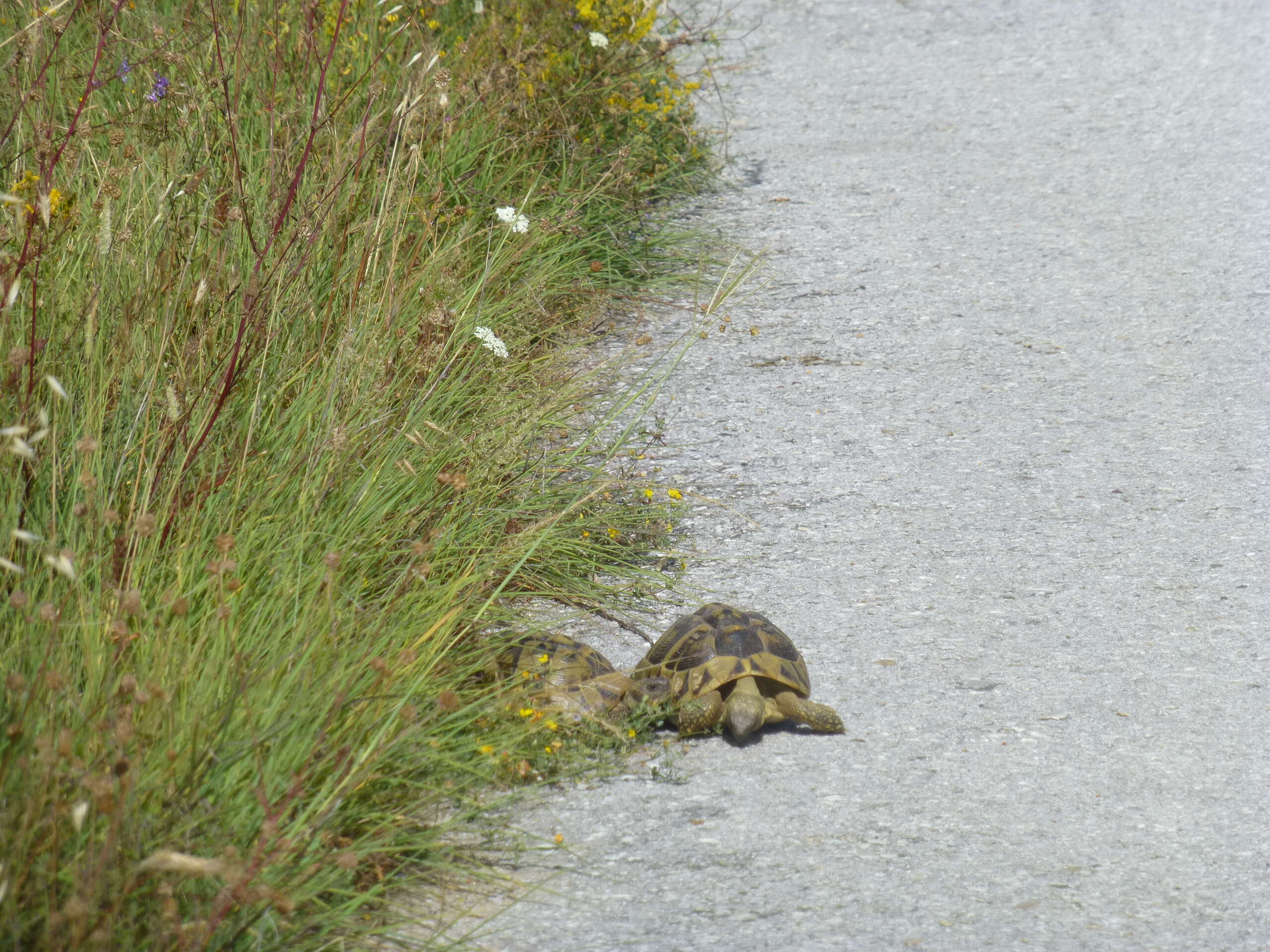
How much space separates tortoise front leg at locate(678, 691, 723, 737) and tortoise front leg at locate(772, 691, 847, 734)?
6.3 inches

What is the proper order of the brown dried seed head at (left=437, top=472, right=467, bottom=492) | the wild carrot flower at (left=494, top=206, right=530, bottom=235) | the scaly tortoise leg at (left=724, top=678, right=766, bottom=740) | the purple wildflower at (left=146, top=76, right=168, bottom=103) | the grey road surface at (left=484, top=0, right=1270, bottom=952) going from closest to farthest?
the grey road surface at (left=484, top=0, right=1270, bottom=952) < the brown dried seed head at (left=437, top=472, right=467, bottom=492) < the scaly tortoise leg at (left=724, top=678, right=766, bottom=740) < the purple wildflower at (left=146, top=76, right=168, bottom=103) < the wild carrot flower at (left=494, top=206, right=530, bottom=235)

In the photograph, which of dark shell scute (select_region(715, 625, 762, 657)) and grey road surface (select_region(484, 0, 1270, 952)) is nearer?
grey road surface (select_region(484, 0, 1270, 952))

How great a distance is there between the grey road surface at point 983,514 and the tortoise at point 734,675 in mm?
86

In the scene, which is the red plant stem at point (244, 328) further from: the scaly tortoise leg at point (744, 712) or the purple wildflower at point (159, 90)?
the scaly tortoise leg at point (744, 712)

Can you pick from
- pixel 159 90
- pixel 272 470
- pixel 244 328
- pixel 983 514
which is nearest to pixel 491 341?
pixel 272 470

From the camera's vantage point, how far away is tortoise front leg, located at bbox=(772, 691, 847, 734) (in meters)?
3.26

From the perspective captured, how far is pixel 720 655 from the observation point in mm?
3330

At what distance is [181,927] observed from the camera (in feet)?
6.82

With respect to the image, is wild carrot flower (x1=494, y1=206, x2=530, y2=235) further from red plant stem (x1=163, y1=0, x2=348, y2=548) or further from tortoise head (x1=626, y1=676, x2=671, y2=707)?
tortoise head (x1=626, y1=676, x2=671, y2=707)

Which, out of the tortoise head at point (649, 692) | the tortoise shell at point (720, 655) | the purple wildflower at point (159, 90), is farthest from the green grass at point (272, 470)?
the tortoise shell at point (720, 655)

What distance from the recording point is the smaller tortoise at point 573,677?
3.20m

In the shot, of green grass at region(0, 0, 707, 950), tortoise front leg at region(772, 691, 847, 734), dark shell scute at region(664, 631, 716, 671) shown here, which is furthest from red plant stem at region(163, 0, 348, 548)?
tortoise front leg at region(772, 691, 847, 734)

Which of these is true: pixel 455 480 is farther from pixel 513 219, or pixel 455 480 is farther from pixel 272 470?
pixel 513 219

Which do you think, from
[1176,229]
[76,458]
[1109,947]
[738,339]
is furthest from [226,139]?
[1176,229]
